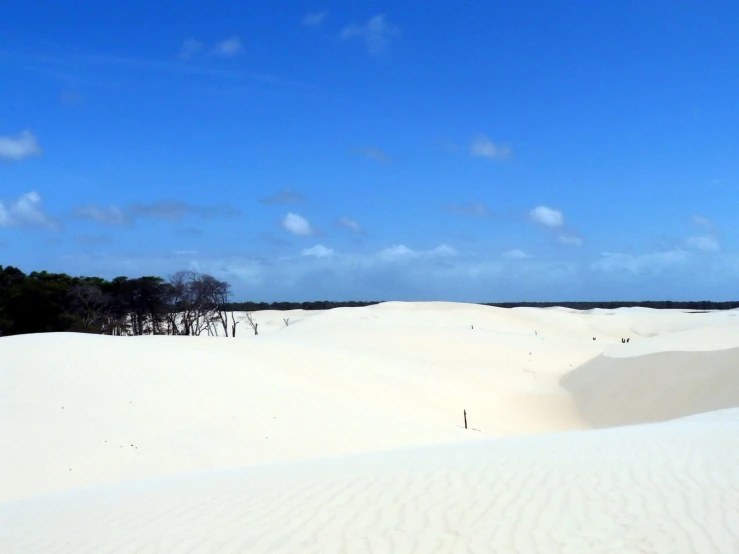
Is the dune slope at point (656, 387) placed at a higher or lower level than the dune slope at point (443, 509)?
lower

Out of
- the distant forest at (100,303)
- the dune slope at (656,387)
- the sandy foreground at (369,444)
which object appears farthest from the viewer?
the distant forest at (100,303)

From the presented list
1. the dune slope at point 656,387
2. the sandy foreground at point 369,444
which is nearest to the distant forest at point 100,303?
the sandy foreground at point 369,444

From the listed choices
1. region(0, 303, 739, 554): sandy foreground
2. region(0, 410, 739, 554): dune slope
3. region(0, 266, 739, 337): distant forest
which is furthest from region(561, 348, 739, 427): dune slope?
region(0, 266, 739, 337): distant forest

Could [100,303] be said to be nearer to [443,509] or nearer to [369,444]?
[369,444]

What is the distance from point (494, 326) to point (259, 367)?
39.6 m

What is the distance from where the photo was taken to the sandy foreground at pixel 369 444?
6.77 m

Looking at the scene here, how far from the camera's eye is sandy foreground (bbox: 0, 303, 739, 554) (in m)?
6.77

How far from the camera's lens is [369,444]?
63.4 ft

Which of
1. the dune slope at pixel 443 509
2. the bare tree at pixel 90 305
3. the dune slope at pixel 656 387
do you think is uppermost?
the bare tree at pixel 90 305

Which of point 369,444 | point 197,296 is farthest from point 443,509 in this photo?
point 197,296

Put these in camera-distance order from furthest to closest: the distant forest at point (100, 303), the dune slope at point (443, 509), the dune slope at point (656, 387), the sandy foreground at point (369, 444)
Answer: the distant forest at point (100, 303) → the dune slope at point (656, 387) → the sandy foreground at point (369, 444) → the dune slope at point (443, 509)

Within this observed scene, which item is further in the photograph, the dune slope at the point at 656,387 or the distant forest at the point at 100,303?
the distant forest at the point at 100,303

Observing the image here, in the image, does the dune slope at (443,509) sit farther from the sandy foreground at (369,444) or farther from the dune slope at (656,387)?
the dune slope at (656,387)

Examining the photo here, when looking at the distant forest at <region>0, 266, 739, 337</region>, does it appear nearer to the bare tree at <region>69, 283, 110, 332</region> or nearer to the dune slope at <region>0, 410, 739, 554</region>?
the bare tree at <region>69, 283, 110, 332</region>
